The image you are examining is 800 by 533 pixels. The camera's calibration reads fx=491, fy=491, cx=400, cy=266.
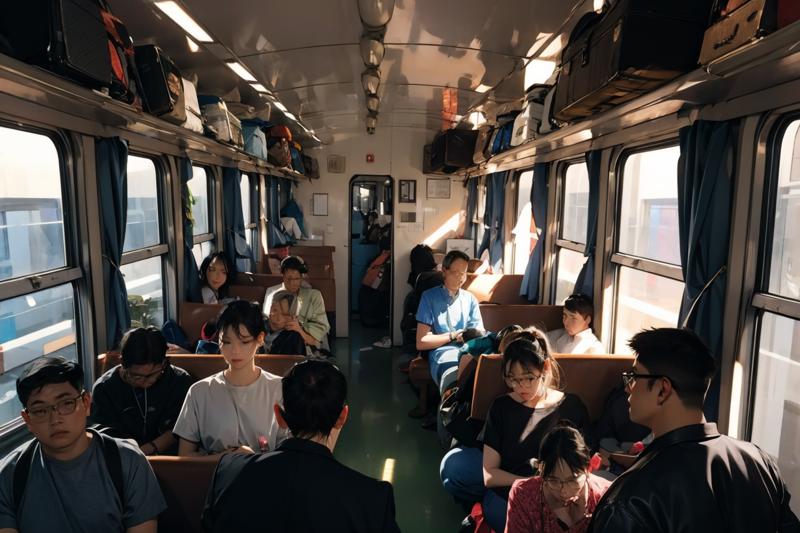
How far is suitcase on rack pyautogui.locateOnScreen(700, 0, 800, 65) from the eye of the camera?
152cm

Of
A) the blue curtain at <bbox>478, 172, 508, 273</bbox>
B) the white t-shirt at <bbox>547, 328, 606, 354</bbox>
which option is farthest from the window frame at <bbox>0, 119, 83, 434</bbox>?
the blue curtain at <bbox>478, 172, 508, 273</bbox>

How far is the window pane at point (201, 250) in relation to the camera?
5.93 m

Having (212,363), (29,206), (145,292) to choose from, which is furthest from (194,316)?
(29,206)

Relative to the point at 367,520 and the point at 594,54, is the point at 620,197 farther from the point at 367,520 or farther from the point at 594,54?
the point at 367,520

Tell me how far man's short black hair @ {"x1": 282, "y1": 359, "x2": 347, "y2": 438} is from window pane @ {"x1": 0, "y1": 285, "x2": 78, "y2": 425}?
2185mm

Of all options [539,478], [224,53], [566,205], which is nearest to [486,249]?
[566,205]

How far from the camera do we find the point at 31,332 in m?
3.00

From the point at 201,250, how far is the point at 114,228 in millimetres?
2652

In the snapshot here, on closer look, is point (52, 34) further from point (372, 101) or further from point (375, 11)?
point (372, 101)

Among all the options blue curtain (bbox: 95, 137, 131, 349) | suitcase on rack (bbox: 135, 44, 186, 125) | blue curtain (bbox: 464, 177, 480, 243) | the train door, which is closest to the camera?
suitcase on rack (bbox: 135, 44, 186, 125)

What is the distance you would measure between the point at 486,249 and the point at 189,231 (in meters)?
4.52

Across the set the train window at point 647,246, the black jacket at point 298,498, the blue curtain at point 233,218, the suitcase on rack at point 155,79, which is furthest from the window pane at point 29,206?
the train window at point 647,246

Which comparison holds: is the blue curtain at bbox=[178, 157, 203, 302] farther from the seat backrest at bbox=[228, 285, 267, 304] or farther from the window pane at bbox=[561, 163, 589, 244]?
the window pane at bbox=[561, 163, 589, 244]

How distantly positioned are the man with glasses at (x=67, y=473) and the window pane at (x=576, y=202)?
429 cm
